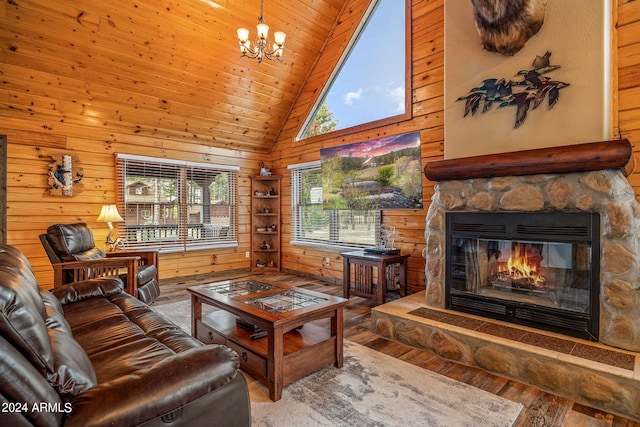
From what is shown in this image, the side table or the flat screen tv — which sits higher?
the flat screen tv

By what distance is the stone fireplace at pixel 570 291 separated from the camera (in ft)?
6.78

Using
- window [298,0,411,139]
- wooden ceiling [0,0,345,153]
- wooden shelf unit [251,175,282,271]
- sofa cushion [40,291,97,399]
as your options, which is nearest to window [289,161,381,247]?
wooden shelf unit [251,175,282,271]

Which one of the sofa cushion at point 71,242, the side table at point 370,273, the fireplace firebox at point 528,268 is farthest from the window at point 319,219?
the sofa cushion at point 71,242

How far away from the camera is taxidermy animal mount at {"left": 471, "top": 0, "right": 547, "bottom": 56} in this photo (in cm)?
259

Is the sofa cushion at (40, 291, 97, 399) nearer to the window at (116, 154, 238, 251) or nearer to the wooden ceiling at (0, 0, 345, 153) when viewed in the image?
the wooden ceiling at (0, 0, 345, 153)

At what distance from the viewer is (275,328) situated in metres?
2.06

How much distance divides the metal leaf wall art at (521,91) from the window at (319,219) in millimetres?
2024

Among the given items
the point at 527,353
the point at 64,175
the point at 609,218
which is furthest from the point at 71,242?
the point at 609,218

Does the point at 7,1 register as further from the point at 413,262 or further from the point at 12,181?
the point at 413,262

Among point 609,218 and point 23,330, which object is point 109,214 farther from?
point 609,218

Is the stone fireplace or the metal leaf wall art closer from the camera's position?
the stone fireplace

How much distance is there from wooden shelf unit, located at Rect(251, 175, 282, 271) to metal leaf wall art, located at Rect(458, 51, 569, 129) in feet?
12.7

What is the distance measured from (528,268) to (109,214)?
481cm

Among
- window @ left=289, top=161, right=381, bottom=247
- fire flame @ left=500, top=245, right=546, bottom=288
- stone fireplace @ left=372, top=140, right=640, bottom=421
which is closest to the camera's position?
stone fireplace @ left=372, top=140, right=640, bottom=421
